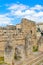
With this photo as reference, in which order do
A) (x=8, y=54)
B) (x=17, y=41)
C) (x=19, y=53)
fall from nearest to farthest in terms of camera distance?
1. (x=8, y=54)
2. (x=19, y=53)
3. (x=17, y=41)

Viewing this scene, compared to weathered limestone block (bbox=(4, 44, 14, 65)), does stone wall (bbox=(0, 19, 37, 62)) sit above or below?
above

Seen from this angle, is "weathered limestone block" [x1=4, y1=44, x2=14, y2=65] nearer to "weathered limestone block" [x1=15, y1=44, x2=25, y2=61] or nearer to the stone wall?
the stone wall

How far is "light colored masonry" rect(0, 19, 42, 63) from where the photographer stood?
14.4m

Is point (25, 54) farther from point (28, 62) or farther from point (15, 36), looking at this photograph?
point (15, 36)

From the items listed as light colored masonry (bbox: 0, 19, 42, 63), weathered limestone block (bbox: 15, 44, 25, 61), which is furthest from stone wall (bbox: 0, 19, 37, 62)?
weathered limestone block (bbox: 15, 44, 25, 61)

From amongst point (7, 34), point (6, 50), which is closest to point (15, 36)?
point (7, 34)

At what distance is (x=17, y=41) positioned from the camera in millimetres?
19984

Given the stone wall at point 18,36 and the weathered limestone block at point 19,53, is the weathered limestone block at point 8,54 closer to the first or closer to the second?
the stone wall at point 18,36

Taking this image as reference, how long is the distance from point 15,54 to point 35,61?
207 centimetres

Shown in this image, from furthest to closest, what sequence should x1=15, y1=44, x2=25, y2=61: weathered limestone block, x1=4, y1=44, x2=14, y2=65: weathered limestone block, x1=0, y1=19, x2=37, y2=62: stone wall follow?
x1=0, y1=19, x2=37, y2=62: stone wall, x1=15, y1=44, x2=25, y2=61: weathered limestone block, x1=4, y1=44, x2=14, y2=65: weathered limestone block

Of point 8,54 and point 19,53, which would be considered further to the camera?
point 19,53

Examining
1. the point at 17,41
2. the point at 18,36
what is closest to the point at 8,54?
the point at 17,41

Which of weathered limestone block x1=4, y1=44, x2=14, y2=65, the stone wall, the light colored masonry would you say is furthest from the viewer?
the stone wall

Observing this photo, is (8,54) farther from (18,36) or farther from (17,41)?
(18,36)
